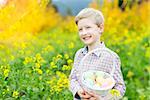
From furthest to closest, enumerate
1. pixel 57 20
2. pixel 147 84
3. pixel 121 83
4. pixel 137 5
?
pixel 57 20 → pixel 137 5 → pixel 147 84 → pixel 121 83

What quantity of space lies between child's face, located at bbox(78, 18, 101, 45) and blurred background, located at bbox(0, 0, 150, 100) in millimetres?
741

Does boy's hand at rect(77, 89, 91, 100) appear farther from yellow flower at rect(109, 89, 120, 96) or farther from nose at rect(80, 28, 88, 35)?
nose at rect(80, 28, 88, 35)

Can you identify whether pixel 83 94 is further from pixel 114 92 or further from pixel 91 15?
pixel 91 15

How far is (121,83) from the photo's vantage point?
15.6 ft

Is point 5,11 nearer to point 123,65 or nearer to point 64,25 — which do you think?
point 123,65

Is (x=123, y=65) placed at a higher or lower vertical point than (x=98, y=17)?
lower

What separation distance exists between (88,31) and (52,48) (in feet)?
9.99

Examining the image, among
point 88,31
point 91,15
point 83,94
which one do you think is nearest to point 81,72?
point 83,94

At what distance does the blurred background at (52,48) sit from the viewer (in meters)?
A: 5.38

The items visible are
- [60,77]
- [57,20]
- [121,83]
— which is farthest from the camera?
[57,20]

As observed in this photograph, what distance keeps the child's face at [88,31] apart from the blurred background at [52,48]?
741 mm

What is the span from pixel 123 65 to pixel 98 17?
448cm

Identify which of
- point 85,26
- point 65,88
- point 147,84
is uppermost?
point 85,26

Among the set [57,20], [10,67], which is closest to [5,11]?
[10,67]
